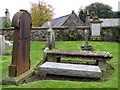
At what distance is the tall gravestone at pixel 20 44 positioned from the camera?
4.16 metres

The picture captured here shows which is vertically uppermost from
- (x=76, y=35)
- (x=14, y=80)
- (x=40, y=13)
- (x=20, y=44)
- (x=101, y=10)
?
(x=101, y=10)

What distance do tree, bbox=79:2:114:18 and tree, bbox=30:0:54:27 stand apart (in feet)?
46.1

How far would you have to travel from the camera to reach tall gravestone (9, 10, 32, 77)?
4160 millimetres

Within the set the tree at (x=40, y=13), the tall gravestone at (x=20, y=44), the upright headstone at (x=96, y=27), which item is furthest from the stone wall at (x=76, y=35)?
the tree at (x=40, y=13)

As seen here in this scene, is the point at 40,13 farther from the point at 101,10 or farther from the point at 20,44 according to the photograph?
the point at 20,44

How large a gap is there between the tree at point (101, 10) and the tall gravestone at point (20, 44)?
1657 inches

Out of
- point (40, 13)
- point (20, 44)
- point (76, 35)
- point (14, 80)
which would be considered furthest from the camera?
point (40, 13)

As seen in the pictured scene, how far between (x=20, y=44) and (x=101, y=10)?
45728 mm

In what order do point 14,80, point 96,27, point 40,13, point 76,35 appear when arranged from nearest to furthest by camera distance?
point 14,80 < point 96,27 < point 76,35 < point 40,13

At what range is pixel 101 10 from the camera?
46438 mm

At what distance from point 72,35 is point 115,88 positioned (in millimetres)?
10340

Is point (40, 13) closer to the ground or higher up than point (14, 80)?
higher up

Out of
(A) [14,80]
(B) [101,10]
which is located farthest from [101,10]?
(A) [14,80]

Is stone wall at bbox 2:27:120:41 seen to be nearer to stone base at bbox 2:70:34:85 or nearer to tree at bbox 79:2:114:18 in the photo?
stone base at bbox 2:70:34:85
